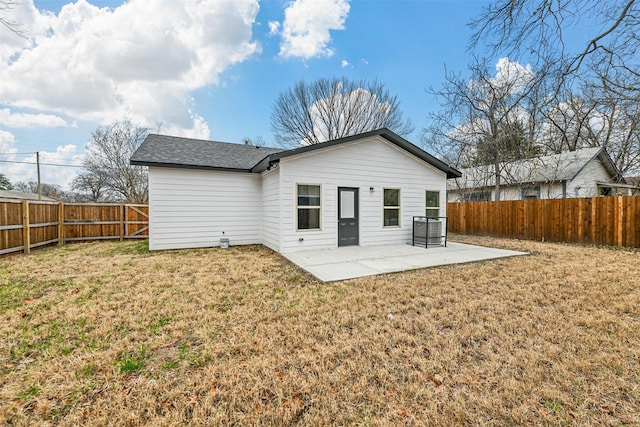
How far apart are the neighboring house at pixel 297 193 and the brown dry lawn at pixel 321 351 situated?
3151 millimetres

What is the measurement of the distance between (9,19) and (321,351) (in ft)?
23.7

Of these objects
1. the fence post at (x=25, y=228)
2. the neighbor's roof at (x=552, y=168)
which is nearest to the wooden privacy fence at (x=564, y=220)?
the neighbor's roof at (x=552, y=168)

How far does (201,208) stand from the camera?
8.52 meters

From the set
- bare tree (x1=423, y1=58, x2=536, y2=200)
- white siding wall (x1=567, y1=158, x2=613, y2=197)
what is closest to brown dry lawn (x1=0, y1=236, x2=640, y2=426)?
bare tree (x1=423, y1=58, x2=536, y2=200)

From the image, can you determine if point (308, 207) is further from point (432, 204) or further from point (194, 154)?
point (432, 204)

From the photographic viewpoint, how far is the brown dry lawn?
5.87 ft

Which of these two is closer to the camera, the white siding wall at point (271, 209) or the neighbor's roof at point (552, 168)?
the white siding wall at point (271, 209)

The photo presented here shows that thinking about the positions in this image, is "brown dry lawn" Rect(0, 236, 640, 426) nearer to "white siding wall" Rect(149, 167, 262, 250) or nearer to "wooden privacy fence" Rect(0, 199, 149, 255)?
"white siding wall" Rect(149, 167, 262, 250)

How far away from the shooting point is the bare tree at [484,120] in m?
12.4

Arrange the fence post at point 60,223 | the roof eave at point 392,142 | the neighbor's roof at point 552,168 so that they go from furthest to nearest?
the neighbor's roof at point 552,168 < the fence post at point 60,223 < the roof eave at point 392,142

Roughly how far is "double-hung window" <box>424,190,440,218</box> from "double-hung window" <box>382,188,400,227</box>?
131cm

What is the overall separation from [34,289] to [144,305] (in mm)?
2383

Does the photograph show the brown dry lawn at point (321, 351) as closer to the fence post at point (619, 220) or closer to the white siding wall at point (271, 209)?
the white siding wall at point (271, 209)

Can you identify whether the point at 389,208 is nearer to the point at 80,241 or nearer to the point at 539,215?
the point at 539,215
